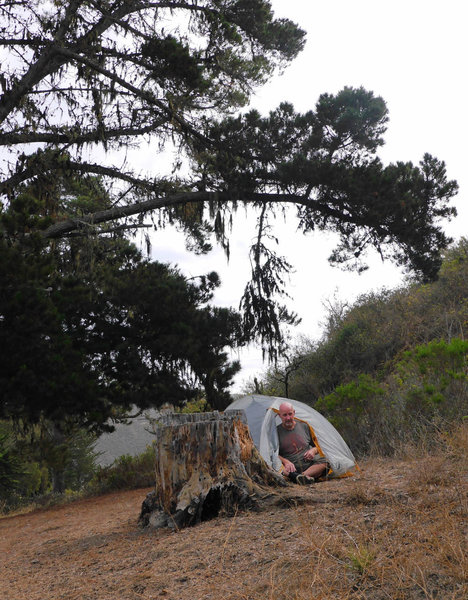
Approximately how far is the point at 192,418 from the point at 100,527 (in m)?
2.22

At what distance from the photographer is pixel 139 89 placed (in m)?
11.4

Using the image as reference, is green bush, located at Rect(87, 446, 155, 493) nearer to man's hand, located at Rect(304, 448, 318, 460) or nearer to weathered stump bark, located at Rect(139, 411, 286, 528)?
man's hand, located at Rect(304, 448, 318, 460)

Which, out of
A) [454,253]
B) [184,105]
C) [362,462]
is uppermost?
[184,105]

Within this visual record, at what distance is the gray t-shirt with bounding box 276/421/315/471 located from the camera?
301 inches

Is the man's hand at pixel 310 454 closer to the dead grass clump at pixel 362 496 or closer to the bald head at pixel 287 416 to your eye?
the bald head at pixel 287 416

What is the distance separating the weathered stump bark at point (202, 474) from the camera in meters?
5.25

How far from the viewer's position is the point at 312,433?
8.52 meters

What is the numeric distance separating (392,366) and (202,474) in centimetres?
1222

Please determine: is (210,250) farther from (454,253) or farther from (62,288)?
(454,253)

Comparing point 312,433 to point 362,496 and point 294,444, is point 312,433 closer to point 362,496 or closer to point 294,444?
point 294,444

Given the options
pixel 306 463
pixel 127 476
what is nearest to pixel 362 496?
pixel 306 463

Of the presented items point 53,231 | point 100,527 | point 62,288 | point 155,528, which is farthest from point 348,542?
point 53,231

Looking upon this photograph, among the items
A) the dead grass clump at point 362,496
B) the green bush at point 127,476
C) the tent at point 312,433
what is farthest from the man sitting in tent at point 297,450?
the green bush at point 127,476

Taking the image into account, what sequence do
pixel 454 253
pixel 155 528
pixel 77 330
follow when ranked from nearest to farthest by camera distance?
1. pixel 155 528
2. pixel 77 330
3. pixel 454 253
